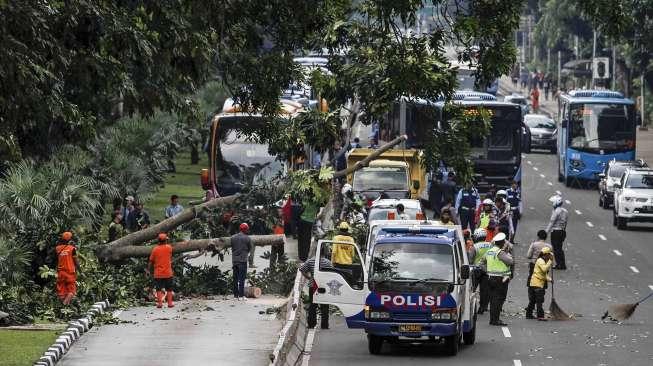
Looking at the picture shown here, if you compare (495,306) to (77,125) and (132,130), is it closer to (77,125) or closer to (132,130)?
(77,125)

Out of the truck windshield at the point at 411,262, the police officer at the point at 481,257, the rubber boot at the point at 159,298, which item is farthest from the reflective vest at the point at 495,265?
the rubber boot at the point at 159,298

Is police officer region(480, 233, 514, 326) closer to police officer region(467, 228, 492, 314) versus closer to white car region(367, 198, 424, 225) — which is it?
police officer region(467, 228, 492, 314)

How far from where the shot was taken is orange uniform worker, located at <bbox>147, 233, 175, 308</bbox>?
29938mm

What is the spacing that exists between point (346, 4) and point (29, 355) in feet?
33.4

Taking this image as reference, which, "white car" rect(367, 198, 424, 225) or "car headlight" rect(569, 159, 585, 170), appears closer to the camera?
"white car" rect(367, 198, 424, 225)

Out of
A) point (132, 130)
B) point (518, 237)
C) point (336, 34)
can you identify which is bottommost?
point (518, 237)

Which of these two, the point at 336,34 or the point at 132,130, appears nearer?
the point at 336,34

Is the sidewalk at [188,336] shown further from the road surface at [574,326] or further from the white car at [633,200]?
the white car at [633,200]

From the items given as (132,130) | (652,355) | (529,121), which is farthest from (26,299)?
(529,121)

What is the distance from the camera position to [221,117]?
160 feet

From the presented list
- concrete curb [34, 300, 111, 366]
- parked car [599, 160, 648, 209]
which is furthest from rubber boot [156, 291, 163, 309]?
parked car [599, 160, 648, 209]

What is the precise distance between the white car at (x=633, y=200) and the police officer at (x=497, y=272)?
18750mm

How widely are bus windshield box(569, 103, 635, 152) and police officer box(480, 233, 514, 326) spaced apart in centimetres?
3158

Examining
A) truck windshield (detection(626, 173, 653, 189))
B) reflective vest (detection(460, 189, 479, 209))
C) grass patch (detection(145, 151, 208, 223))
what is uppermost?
reflective vest (detection(460, 189, 479, 209))
